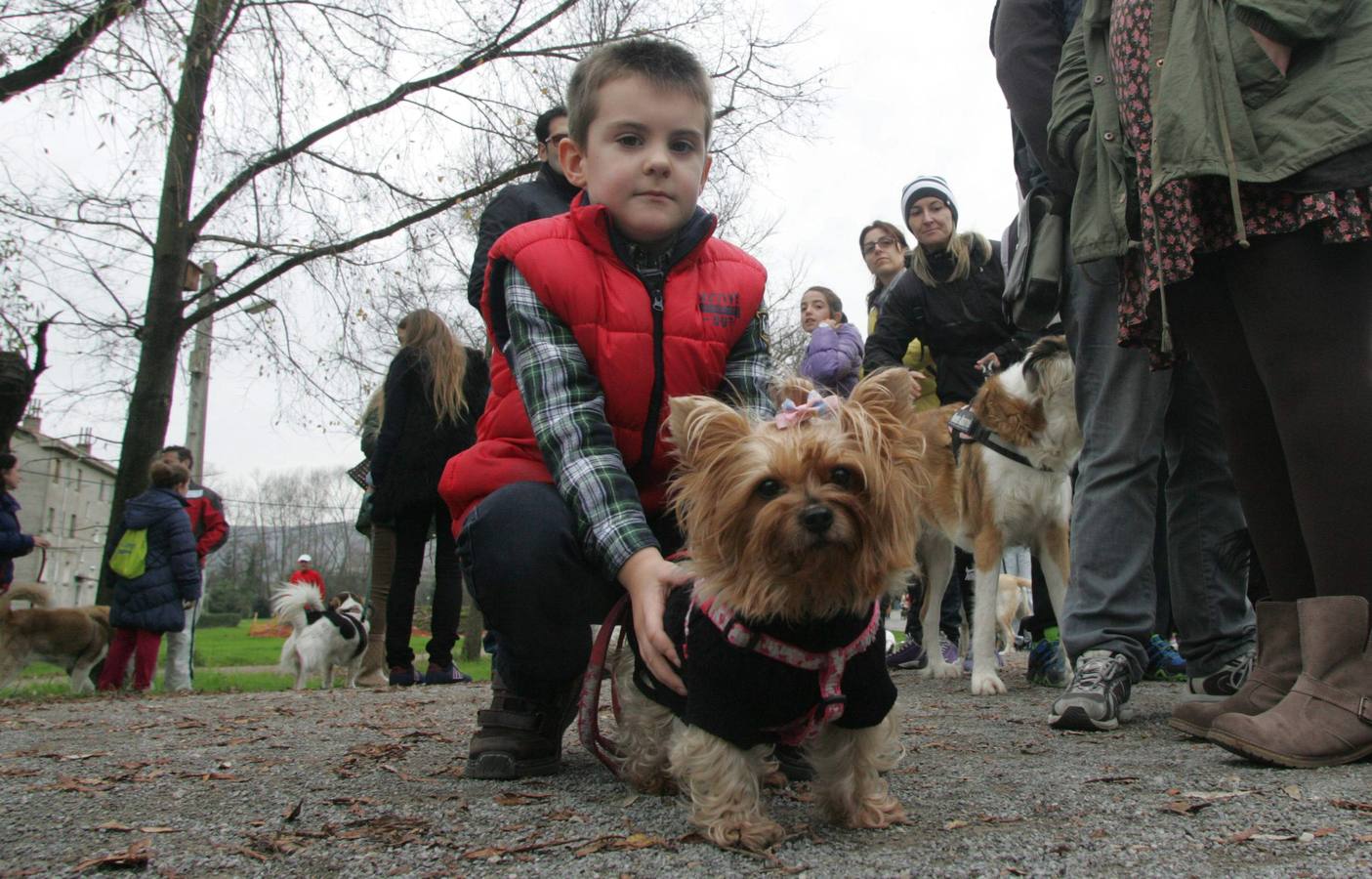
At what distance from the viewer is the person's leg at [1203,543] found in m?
4.22

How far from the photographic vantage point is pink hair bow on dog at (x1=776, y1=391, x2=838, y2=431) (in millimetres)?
2441

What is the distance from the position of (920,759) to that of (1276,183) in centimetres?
200

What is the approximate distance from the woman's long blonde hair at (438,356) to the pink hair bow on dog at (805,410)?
5775 mm

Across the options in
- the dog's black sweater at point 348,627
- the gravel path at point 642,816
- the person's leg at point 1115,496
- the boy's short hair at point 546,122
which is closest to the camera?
the gravel path at point 642,816

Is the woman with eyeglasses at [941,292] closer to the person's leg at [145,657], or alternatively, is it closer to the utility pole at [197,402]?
the person's leg at [145,657]

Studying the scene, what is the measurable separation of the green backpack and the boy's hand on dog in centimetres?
815

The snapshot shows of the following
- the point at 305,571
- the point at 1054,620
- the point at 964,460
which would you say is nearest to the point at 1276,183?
the point at 964,460

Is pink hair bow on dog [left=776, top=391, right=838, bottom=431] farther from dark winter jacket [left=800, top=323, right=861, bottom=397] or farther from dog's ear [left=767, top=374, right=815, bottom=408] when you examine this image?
dark winter jacket [left=800, top=323, right=861, bottom=397]

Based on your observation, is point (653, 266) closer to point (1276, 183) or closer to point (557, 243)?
point (557, 243)

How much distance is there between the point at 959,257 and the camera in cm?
666

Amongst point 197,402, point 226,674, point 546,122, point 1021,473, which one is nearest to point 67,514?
point 197,402

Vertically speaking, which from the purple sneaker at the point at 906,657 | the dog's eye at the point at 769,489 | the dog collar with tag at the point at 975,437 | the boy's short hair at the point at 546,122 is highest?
the boy's short hair at the point at 546,122

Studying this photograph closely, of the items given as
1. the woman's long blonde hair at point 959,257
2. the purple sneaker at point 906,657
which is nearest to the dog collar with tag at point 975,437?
the woman's long blonde hair at point 959,257

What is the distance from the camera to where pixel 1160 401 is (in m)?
3.90
